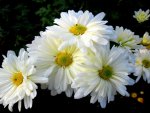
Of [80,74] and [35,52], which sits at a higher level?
[35,52]

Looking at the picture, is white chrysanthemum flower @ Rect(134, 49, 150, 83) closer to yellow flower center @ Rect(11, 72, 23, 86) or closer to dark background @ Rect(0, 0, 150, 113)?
dark background @ Rect(0, 0, 150, 113)

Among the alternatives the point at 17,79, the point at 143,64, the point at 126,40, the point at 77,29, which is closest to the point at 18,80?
the point at 17,79

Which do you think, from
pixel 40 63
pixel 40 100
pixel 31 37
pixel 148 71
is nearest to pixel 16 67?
pixel 40 63

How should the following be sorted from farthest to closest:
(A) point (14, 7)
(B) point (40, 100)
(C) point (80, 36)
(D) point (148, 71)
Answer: (A) point (14, 7)
(D) point (148, 71)
(B) point (40, 100)
(C) point (80, 36)

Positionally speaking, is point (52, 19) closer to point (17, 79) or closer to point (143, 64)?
point (143, 64)

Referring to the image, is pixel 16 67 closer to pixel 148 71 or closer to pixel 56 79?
pixel 56 79

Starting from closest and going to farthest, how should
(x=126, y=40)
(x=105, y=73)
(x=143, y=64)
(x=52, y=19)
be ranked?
(x=105, y=73) < (x=126, y=40) < (x=143, y=64) < (x=52, y=19)
